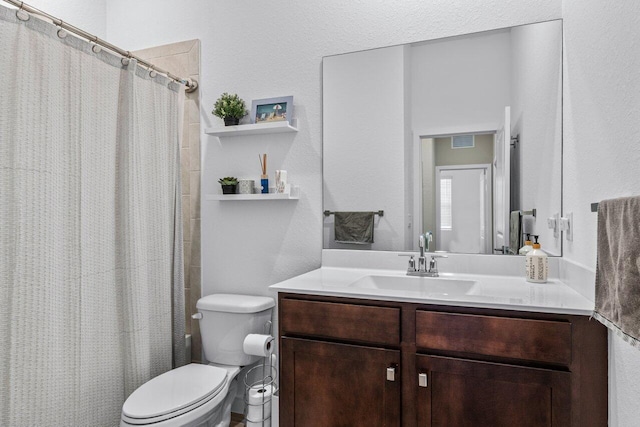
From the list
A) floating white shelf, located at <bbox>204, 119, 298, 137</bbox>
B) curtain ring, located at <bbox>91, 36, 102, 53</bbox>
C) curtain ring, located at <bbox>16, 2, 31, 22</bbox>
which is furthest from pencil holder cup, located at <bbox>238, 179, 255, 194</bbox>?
curtain ring, located at <bbox>16, 2, 31, 22</bbox>

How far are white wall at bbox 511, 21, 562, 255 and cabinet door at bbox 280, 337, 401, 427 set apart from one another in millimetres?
956

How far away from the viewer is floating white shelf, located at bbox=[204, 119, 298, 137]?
2.15 metres

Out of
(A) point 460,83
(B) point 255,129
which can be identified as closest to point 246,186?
(B) point 255,129

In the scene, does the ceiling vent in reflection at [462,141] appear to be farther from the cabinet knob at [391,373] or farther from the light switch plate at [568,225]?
the cabinet knob at [391,373]

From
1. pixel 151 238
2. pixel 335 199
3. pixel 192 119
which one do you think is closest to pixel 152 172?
pixel 151 238

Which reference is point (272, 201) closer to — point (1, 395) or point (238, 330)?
point (238, 330)

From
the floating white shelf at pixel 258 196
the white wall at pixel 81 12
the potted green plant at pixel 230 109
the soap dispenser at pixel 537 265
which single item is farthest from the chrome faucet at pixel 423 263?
the white wall at pixel 81 12

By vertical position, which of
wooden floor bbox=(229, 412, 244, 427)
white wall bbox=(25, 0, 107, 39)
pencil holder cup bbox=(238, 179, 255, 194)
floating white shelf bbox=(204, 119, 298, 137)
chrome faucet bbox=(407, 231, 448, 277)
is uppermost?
white wall bbox=(25, 0, 107, 39)

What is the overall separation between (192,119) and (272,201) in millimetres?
778

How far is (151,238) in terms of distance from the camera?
2090 mm

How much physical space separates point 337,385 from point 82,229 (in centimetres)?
129

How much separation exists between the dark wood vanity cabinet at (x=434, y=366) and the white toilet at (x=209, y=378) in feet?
1.17

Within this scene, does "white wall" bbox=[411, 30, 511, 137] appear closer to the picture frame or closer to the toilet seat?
the picture frame

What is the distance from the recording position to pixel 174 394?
168 cm
